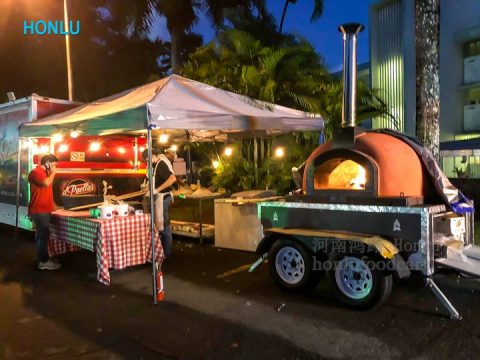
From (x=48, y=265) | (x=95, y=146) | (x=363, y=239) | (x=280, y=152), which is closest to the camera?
(x=363, y=239)

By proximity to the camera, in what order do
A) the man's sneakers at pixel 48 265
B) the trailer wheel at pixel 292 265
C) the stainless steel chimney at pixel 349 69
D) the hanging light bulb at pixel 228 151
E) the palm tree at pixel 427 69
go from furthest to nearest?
the hanging light bulb at pixel 228 151 < the palm tree at pixel 427 69 < the man's sneakers at pixel 48 265 < the stainless steel chimney at pixel 349 69 < the trailer wheel at pixel 292 265

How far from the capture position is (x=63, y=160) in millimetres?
9180

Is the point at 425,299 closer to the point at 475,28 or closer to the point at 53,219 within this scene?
the point at 53,219

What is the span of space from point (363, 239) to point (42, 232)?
16.8 feet

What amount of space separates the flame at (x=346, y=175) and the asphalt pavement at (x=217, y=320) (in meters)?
1.45

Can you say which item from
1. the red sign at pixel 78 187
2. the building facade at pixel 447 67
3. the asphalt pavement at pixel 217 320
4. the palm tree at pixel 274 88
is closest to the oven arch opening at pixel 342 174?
the asphalt pavement at pixel 217 320

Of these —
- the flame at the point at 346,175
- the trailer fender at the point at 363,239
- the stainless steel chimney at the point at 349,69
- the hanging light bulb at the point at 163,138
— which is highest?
the stainless steel chimney at the point at 349,69

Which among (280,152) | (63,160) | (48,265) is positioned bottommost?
(48,265)

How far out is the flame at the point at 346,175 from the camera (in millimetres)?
6086

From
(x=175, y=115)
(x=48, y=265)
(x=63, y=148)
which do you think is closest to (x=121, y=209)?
Result: (x=175, y=115)

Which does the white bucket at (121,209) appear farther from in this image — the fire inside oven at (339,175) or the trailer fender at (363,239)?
the fire inside oven at (339,175)

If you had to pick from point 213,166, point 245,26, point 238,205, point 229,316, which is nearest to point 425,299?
point 229,316

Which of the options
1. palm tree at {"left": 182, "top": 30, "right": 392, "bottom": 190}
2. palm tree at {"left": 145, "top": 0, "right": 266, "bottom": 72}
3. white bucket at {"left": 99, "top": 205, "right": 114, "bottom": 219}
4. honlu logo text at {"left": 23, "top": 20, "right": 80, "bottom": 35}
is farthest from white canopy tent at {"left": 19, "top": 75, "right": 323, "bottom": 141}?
honlu logo text at {"left": 23, "top": 20, "right": 80, "bottom": 35}

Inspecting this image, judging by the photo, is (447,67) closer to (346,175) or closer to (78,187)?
(346,175)
